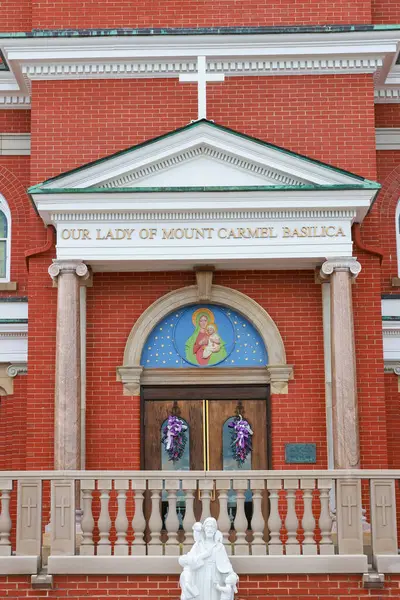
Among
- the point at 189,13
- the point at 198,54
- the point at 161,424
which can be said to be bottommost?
the point at 161,424

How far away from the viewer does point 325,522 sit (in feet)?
42.4

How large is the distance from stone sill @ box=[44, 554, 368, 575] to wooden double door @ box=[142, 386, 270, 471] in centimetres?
334

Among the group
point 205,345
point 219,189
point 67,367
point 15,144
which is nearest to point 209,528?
point 67,367

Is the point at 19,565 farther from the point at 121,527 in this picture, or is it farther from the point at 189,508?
the point at 189,508

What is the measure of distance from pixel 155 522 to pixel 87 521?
2.59 feet

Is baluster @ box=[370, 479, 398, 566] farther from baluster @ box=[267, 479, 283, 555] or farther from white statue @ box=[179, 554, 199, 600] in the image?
white statue @ box=[179, 554, 199, 600]

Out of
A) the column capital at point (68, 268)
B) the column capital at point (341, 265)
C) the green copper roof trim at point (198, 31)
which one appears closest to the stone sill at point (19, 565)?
the column capital at point (68, 268)

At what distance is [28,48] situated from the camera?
16.3 metres

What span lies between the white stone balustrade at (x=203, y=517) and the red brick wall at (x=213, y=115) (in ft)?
16.4

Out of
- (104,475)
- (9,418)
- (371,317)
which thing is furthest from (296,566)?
(9,418)

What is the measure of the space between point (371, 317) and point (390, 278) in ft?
5.29

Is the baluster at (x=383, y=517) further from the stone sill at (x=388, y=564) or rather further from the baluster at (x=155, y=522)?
the baluster at (x=155, y=522)

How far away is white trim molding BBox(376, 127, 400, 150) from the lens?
58.2 feet

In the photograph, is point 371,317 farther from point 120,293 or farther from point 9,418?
point 9,418
